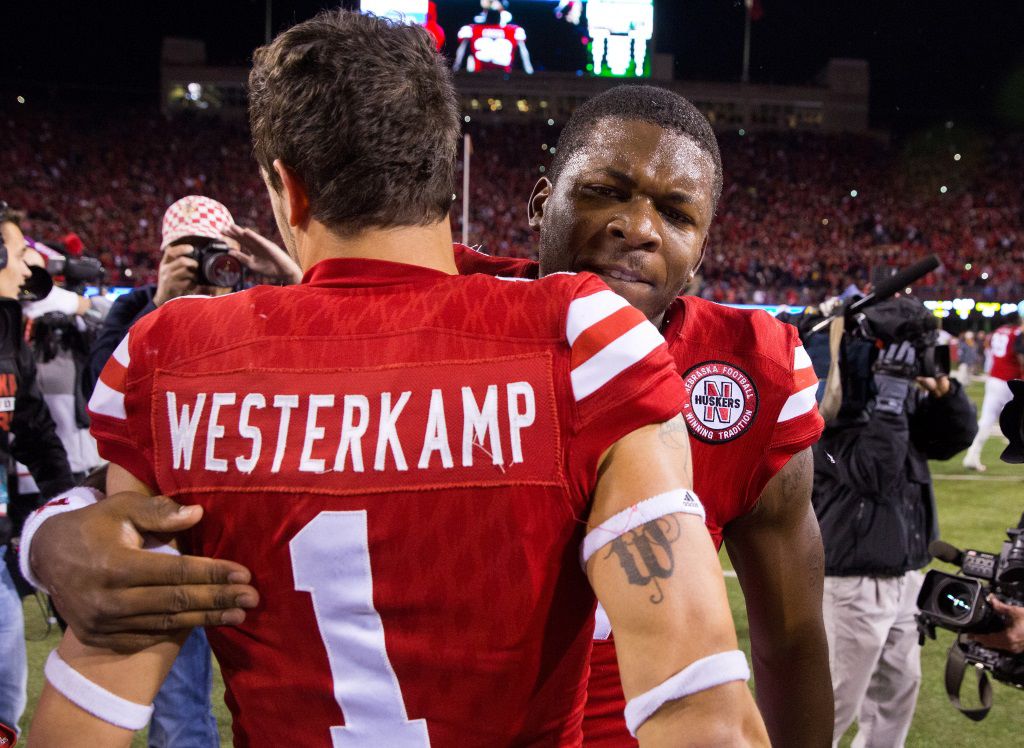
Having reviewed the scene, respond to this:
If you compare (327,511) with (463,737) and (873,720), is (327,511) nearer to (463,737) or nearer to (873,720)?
(463,737)

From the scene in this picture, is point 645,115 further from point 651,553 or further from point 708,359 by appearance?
point 651,553

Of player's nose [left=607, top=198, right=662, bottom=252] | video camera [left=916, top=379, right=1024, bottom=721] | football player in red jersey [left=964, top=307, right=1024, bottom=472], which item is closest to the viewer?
player's nose [left=607, top=198, right=662, bottom=252]

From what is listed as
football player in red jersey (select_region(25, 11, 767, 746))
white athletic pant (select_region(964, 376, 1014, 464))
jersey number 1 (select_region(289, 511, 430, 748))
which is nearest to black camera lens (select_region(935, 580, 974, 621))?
football player in red jersey (select_region(25, 11, 767, 746))

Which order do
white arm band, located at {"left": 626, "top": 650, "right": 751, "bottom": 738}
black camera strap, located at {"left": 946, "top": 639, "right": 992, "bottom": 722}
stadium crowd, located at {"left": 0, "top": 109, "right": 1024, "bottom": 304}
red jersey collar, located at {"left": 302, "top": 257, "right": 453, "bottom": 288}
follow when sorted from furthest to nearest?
stadium crowd, located at {"left": 0, "top": 109, "right": 1024, "bottom": 304} < black camera strap, located at {"left": 946, "top": 639, "right": 992, "bottom": 722} < red jersey collar, located at {"left": 302, "top": 257, "right": 453, "bottom": 288} < white arm band, located at {"left": 626, "top": 650, "right": 751, "bottom": 738}

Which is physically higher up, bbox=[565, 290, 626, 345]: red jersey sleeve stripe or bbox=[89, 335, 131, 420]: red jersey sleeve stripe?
bbox=[565, 290, 626, 345]: red jersey sleeve stripe

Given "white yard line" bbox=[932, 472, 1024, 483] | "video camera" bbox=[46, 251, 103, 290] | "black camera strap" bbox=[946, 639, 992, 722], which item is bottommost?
"white yard line" bbox=[932, 472, 1024, 483]

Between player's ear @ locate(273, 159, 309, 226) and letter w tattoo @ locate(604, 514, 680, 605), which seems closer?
letter w tattoo @ locate(604, 514, 680, 605)

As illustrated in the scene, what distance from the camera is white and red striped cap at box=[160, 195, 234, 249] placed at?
3422 mm

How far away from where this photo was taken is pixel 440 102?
1.25m

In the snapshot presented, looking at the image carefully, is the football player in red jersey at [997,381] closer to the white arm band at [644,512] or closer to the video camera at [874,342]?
the video camera at [874,342]

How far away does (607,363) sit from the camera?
1083 millimetres

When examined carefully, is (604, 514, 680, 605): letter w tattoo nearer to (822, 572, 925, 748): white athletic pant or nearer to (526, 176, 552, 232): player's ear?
(526, 176, 552, 232): player's ear

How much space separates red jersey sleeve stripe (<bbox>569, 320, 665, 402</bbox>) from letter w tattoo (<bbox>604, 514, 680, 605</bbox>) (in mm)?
171

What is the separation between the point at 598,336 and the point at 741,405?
2.53ft
